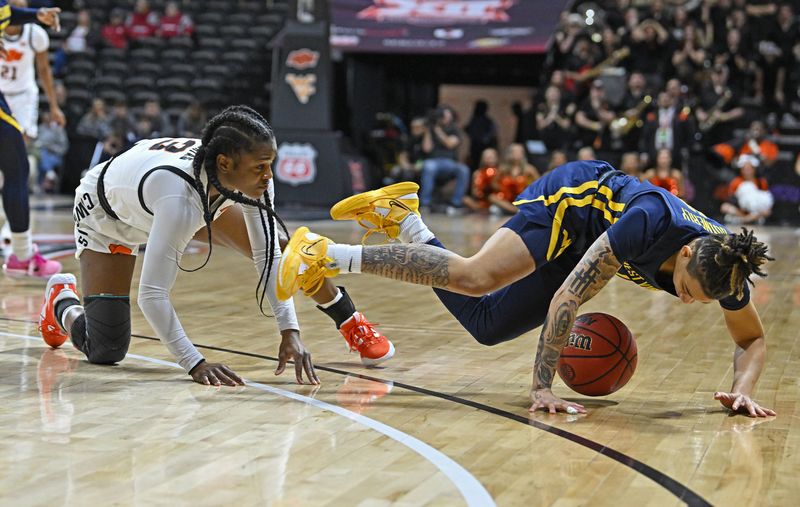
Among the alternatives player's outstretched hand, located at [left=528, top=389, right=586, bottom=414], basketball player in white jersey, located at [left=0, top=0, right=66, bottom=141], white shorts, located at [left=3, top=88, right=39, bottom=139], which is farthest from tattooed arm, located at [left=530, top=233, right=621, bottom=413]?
white shorts, located at [left=3, top=88, right=39, bottom=139]

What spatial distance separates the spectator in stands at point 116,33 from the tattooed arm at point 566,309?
16.3 meters

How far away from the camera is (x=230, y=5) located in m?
19.6

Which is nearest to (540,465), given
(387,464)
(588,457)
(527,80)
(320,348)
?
(588,457)

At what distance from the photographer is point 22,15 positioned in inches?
285

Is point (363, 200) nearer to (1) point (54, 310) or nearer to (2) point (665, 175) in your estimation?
(1) point (54, 310)

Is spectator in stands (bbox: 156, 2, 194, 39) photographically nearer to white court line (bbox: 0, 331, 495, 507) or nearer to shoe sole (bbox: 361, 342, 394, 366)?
shoe sole (bbox: 361, 342, 394, 366)

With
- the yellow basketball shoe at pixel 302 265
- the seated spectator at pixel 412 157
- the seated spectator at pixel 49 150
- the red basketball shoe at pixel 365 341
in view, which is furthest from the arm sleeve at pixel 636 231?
the seated spectator at pixel 49 150

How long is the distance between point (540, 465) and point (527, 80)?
16.7 metres

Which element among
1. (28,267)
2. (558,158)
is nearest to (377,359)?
(28,267)

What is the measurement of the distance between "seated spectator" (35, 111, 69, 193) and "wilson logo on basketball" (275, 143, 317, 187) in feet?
14.3

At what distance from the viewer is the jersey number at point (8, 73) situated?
8.62m

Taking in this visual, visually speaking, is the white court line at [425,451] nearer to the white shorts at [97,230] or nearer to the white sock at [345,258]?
the white sock at [345,258]

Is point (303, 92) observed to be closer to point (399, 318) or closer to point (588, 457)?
point (399, 318)

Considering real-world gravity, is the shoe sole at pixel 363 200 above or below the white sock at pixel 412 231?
above
